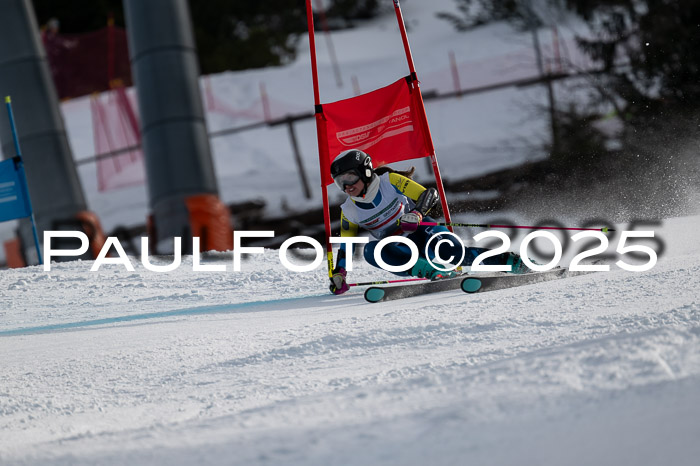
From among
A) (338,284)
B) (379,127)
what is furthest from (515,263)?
(379,127)

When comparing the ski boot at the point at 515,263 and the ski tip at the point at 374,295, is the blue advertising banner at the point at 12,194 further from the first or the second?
the ski boot at the point at 515,263

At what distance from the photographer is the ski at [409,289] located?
506cm

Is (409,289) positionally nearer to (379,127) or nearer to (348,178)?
(348,178)

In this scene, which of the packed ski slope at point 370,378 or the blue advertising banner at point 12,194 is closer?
the packed ski slope at point 370,378

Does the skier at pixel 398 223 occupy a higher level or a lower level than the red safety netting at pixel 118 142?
lower

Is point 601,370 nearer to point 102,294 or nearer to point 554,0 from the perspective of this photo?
point 102,294

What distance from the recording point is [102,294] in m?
6.20

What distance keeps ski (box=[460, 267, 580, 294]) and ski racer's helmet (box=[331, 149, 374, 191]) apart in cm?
97

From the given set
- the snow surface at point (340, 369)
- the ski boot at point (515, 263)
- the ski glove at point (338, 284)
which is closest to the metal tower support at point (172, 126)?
the snow surface at point (340, 369)

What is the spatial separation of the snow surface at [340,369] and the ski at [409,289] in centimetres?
10

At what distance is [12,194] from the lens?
25.7 feet

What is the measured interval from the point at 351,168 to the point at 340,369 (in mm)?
2188

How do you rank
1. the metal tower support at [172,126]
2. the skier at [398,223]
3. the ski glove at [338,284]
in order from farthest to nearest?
the metal tower support at [172,126]
the ski glove at [338,284]
the skier at [398,223]

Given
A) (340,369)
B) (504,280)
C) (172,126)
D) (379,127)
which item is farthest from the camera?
(172,126)
